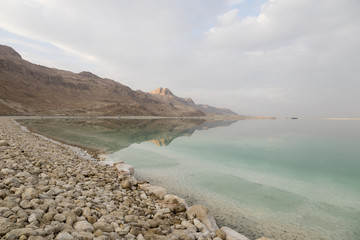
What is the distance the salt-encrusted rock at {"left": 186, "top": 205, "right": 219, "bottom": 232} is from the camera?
20.7ft

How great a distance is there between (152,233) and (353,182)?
1690cm

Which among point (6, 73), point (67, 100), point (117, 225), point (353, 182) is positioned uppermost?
point (6, 73)

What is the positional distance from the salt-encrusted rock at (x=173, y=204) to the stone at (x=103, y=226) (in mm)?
2947

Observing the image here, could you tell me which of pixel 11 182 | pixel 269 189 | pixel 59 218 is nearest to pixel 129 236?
pixel 59 218

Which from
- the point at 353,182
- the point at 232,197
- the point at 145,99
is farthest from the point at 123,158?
the point at 145,99

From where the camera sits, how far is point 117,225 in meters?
4.75

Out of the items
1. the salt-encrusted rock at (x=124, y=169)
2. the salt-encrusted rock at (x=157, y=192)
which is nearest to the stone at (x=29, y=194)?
the salt-encrusted rock at (x=157, y=192)

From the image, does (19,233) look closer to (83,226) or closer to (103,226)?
(83,226)

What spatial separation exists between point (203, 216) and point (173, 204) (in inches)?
52.8

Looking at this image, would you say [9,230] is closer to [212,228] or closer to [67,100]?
[212,228]

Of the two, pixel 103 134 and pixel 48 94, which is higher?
pixel 48 94

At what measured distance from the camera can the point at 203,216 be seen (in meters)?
6.52

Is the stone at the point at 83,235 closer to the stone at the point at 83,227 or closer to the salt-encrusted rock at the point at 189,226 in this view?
the stone at the point at 83,227

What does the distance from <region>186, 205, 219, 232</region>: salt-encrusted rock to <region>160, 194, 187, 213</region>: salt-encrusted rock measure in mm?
311
